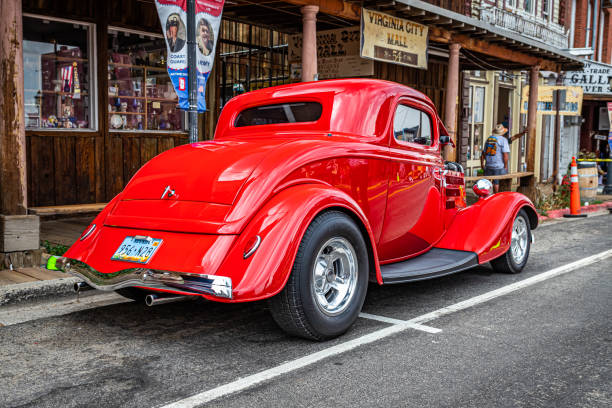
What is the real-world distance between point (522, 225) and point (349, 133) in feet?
8.73

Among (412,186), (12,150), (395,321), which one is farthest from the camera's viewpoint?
(12,150)

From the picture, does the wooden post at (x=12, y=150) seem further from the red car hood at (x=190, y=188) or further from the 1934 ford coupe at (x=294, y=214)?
the red car hood at (x=190, y=188)

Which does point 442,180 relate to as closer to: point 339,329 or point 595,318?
point 595,318

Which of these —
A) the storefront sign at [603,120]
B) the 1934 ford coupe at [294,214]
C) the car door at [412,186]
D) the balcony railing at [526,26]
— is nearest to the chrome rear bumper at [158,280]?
the 1934 ford coupe at [294,214]

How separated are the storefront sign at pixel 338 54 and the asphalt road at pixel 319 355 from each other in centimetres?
626

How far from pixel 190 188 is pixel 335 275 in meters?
1.16

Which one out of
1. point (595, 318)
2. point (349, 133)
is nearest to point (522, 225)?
point (595, 318)

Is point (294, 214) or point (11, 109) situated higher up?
point (11, 109)

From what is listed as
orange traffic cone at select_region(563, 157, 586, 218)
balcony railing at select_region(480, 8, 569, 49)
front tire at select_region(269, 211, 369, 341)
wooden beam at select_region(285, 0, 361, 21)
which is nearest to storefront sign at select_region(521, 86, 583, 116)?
orange traffic cone at select_region(563, 157, 586, 218)

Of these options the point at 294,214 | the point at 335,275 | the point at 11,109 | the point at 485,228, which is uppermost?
the point at 11,109

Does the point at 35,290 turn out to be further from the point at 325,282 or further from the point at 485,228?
the point at 485,228

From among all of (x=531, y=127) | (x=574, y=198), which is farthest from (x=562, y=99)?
(x=574, y=198)

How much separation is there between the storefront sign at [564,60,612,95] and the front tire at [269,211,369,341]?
17446 millimetres

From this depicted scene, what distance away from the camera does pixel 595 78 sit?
19.3 meters
